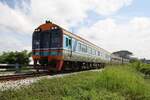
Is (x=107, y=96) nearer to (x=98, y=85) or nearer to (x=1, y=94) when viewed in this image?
(x=98, y=85)

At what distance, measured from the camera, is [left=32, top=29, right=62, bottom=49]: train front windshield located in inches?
653

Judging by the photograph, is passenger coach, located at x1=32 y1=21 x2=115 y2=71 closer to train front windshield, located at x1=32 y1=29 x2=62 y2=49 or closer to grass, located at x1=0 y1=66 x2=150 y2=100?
train front windshield, located at x1=32 y1=29 x2=62 y2=49

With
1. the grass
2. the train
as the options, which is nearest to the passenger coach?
the train

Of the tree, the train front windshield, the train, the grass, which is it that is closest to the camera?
the grass

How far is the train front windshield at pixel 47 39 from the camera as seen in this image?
1658 centimetres

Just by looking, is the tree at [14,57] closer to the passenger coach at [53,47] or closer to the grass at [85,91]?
the passenger coach at [53,47]

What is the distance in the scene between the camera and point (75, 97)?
7.37 meters

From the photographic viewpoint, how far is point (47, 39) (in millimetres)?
17266

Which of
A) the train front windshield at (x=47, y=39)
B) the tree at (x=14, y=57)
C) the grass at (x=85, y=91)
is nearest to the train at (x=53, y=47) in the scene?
the train front windshield at (x=47, y=39)

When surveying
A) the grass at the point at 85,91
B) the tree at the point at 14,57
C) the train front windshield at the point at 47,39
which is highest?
the train front windshield at the point at 47,39

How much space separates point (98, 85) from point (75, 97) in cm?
314

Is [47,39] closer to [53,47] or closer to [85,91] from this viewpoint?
[53,47]

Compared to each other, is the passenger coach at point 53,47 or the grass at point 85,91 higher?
the passenger coach at point 53,47

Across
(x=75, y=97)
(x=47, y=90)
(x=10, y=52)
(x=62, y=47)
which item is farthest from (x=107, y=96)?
(x=10, y=52)
